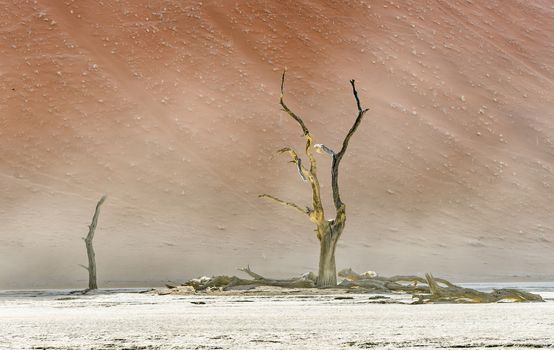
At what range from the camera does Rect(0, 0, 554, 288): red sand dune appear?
4769cm

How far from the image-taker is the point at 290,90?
62750 mm

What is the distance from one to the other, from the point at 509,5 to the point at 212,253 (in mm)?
36971

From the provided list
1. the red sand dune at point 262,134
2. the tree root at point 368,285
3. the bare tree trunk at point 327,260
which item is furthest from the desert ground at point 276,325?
the red sand dune at point 262,134

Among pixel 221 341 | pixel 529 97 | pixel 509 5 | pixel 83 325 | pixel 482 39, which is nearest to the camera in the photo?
pixel 221 341

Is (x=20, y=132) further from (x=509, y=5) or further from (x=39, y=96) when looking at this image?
(x=509, y=5)

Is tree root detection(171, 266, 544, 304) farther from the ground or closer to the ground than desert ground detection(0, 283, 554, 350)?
farther from the ground

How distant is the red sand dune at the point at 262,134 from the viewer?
47688mm

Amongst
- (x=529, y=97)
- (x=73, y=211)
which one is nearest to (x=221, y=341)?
(x=73, y=211)

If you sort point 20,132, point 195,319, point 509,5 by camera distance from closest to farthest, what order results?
point 195,319 < point 20,132 < point 509,5

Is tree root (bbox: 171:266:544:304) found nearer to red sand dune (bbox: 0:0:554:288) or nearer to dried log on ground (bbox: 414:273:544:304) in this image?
dried log on ground (bbox: 414:273:544:304)

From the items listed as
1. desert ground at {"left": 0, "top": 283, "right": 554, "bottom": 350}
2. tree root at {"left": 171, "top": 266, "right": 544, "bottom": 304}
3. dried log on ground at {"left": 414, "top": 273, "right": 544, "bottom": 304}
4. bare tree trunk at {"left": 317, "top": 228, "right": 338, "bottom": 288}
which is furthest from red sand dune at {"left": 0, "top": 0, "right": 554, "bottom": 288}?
desert ground at {"left": 0, "top": 283, "right": 554, "bottom": 350}

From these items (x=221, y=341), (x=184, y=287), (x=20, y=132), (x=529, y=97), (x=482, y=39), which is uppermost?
(x=482, y=39)

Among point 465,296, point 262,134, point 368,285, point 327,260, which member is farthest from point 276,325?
point 262,134

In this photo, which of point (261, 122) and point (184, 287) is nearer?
point (184, 287)
